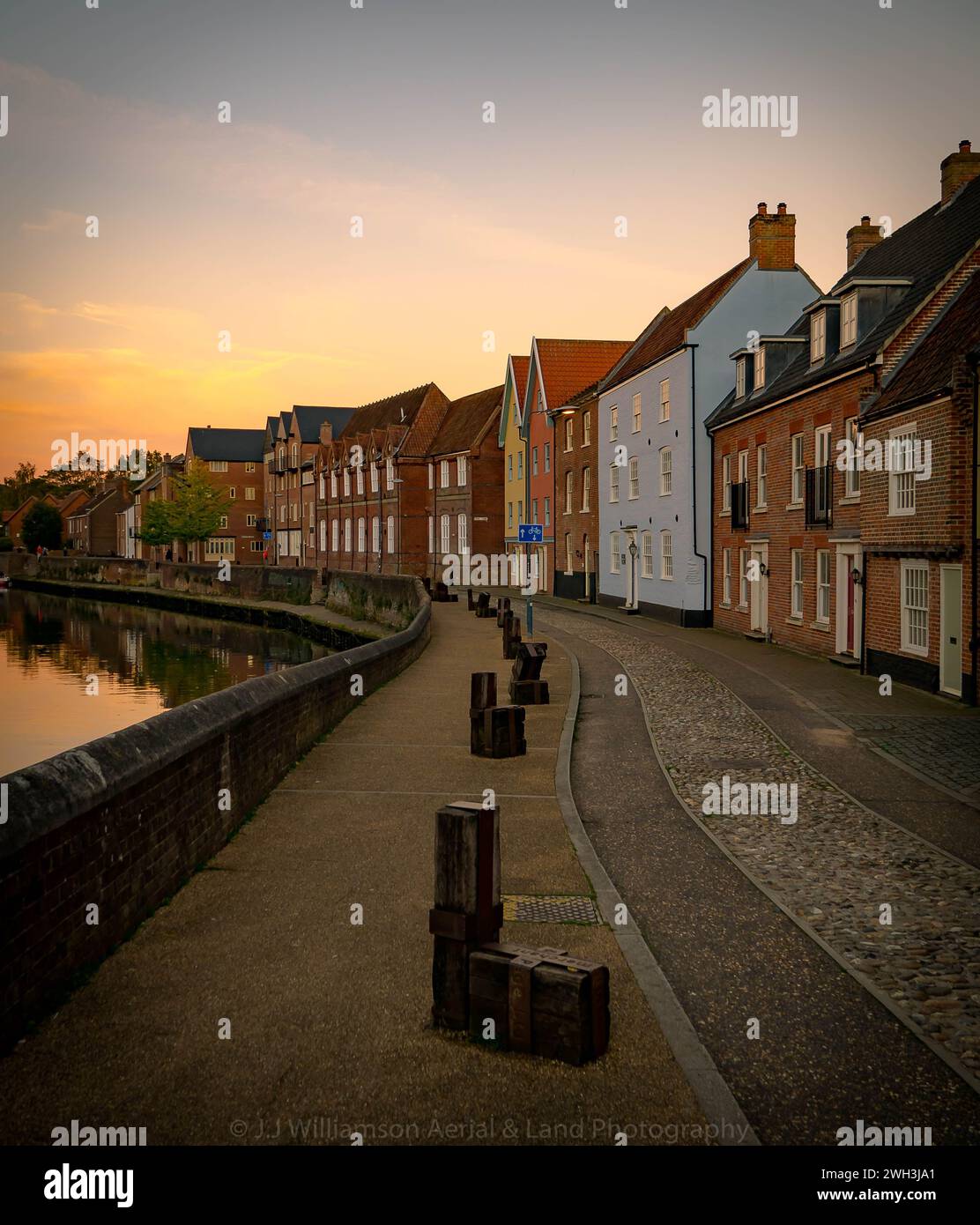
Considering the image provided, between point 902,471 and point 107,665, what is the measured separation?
106 ft

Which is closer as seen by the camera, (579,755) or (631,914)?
(631,914)

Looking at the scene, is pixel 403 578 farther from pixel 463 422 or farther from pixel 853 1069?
pixel 853 1069

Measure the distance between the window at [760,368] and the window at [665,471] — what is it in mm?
5199

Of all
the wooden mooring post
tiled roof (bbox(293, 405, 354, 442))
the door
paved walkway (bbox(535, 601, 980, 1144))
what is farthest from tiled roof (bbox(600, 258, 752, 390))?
tiled roof (bbox(293, 405, 354, 442))

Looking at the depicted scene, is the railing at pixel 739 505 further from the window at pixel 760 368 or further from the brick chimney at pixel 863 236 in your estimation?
the brick chimney at pixel 863 236

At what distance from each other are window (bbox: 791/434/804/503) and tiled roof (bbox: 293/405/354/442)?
2735 inches

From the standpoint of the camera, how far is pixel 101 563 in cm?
8681

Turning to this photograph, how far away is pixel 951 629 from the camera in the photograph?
1828 centimetres

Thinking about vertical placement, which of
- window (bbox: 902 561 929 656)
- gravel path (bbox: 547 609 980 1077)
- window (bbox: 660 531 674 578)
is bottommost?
gravel path (bbox: 547 609 980 1077)

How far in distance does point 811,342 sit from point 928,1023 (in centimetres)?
2305

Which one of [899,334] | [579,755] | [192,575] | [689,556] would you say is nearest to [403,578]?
[689,556]

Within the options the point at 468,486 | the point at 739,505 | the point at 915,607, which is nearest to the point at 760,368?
the point at 739,505

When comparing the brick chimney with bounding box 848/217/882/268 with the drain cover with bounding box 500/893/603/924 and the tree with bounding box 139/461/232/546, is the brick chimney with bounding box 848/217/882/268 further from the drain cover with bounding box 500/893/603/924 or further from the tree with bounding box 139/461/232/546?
the tree with bounding box 139/461/232/546

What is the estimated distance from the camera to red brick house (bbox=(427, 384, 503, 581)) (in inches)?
2399
